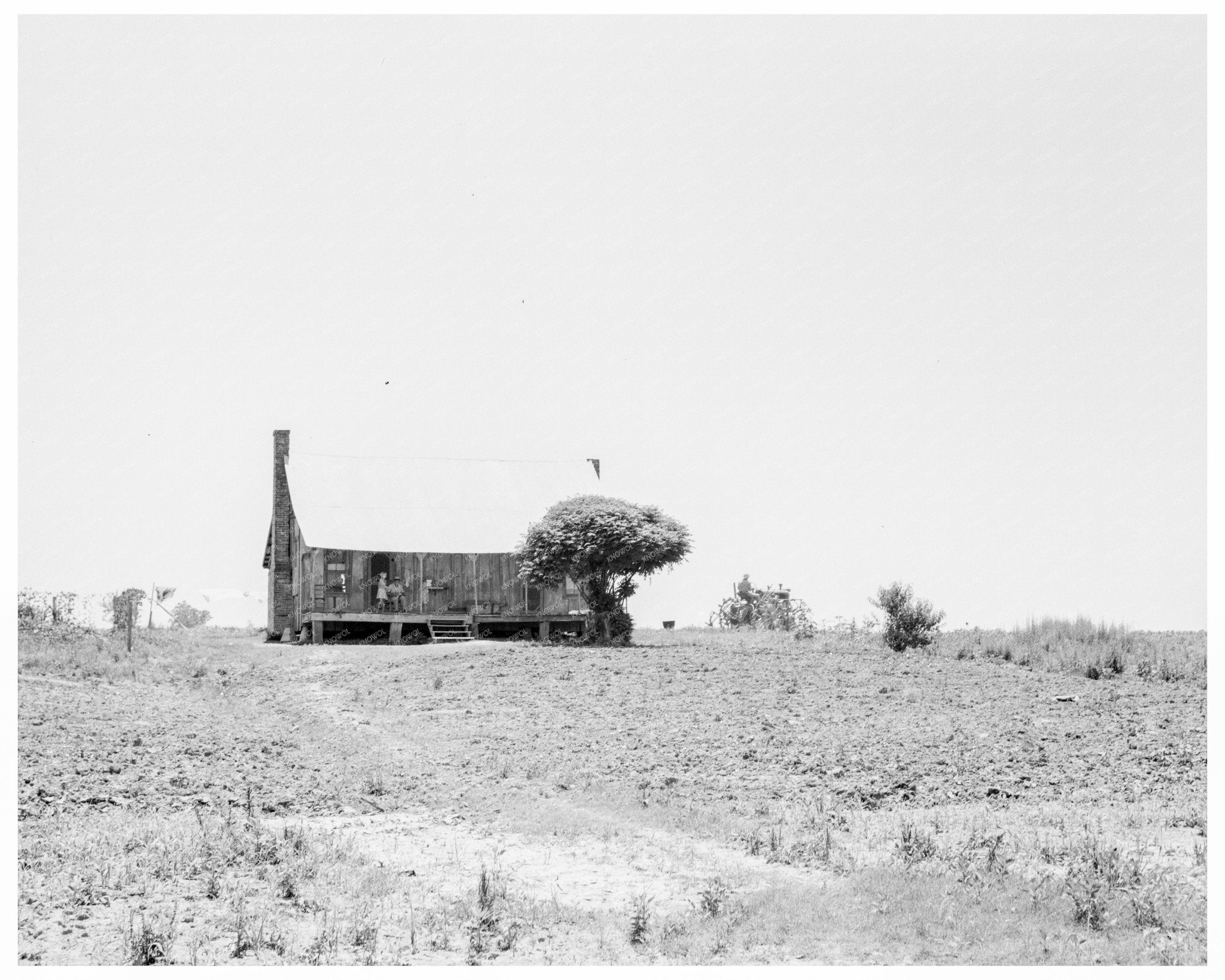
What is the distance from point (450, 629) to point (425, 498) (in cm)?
584

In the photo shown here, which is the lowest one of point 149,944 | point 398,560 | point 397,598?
point 149,944

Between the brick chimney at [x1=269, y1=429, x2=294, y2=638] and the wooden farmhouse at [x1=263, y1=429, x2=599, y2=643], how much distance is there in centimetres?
4

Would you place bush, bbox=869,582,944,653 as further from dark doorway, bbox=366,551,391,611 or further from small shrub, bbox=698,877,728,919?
small shrub, bbox=698,877,728,919

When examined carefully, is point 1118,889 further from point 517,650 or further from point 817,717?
point 517,650

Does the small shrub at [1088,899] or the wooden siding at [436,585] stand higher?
the wooden siding at [436,585]

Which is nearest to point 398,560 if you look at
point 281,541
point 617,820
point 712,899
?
point 281,541

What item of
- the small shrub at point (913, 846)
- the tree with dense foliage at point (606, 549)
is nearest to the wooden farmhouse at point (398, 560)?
the tree with dense foliage at point (606, 549)

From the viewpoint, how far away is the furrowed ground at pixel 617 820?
8969mm

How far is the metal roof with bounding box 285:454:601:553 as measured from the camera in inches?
1641

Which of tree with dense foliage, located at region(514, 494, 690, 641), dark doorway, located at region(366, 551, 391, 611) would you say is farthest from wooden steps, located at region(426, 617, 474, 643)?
tree with dense foliage, located at region(514, 494, 690, 641)

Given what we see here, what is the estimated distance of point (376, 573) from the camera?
4225cm

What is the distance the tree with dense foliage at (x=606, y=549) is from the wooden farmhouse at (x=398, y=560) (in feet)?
14.2

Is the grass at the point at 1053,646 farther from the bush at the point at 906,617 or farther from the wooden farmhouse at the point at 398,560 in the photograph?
the wooden farmhouse at the point at 398,560

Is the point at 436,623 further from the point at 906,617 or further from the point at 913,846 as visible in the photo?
the point at 913,846
